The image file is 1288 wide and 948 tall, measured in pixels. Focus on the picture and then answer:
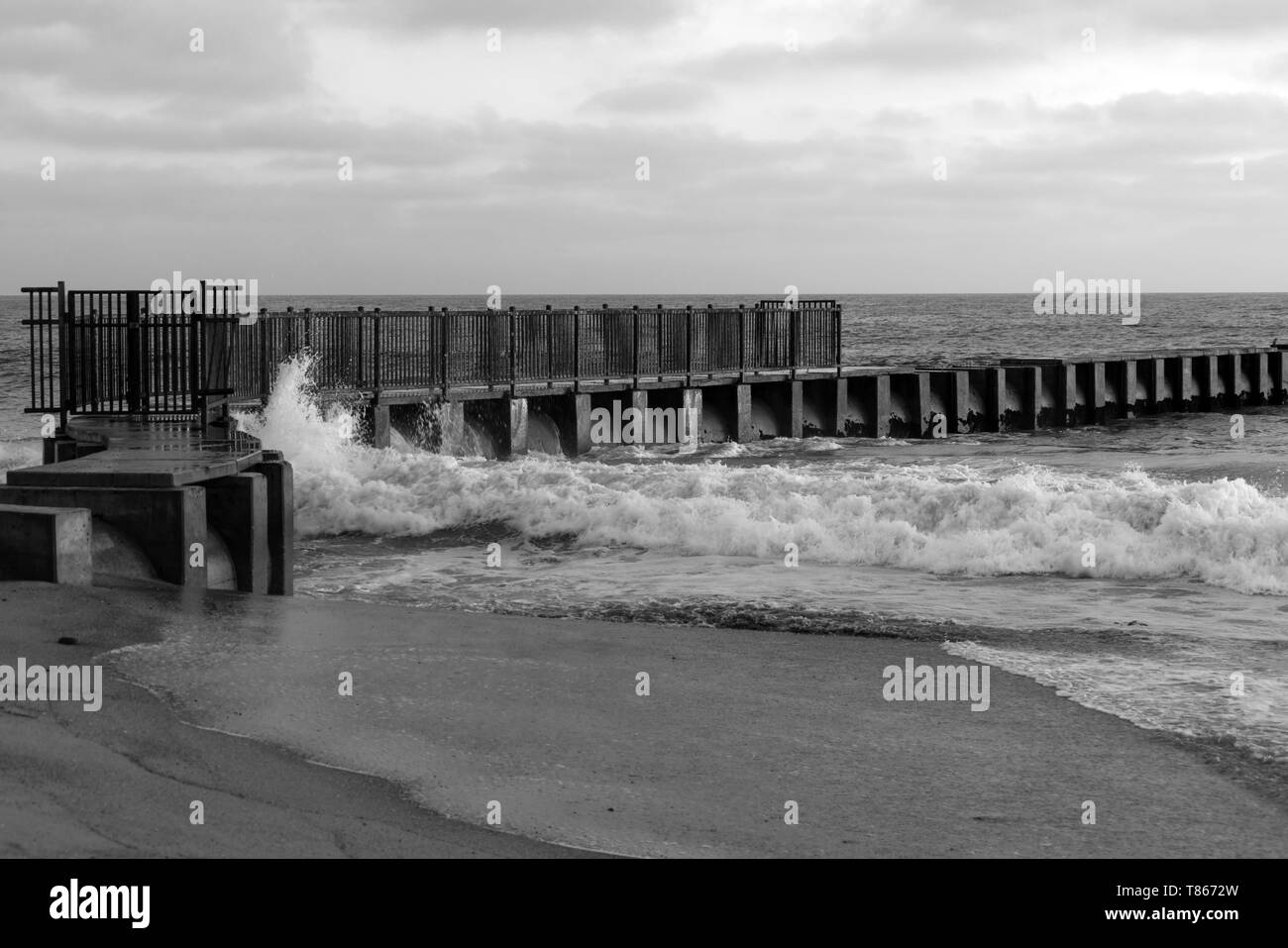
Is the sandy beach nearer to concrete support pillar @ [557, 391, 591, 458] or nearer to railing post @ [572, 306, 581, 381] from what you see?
concrete support pillar @ [557, 391, 591, 458]

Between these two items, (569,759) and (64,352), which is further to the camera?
(64,352)

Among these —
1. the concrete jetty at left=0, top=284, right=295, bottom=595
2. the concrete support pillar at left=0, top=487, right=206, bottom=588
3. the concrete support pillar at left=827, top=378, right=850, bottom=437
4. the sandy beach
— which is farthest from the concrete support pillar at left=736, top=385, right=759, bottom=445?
the sandy beach

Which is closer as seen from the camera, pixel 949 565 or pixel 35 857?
pixel 35 857

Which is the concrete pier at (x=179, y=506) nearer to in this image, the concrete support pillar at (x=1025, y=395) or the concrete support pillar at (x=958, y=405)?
the concrete support pillar at (x=958, y=405)

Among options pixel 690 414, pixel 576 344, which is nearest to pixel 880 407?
pixel 690 414

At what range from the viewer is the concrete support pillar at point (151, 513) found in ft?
39.0

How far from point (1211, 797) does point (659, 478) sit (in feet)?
44.4

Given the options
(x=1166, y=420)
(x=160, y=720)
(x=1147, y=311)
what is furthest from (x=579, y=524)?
(x=1147, y=311)

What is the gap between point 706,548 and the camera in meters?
16.8

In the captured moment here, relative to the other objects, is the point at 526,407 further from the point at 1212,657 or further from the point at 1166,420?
the point at 1166,420

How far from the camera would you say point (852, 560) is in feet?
53.5

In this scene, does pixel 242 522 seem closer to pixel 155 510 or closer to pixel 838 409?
pixel 155 510

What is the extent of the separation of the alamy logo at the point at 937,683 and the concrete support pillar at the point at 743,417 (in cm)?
2311

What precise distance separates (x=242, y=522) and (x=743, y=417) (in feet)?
69.9
